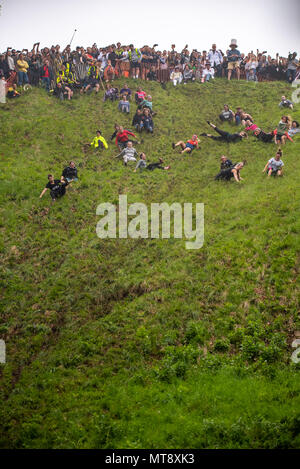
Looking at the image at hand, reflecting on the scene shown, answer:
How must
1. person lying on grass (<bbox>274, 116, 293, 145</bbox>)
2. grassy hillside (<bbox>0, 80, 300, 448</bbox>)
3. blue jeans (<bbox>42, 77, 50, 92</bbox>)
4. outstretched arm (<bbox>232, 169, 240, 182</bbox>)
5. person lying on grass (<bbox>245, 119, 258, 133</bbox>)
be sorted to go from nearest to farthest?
grassy hillside (<bbox>0, 80, 300, 448</bbox>), outstretched arm (<bbox>232, 169, 240, 182</bbox>), person lying on grass (<bbox>274, 116, 293, 145</bbox>), person lying on grass (<bbox>245, 119, 258, 133</bbox>), blue jeans (<bbox>42, 77, 50, 92</bbox>)

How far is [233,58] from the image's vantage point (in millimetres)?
35094

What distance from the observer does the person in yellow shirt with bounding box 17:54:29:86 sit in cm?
2685

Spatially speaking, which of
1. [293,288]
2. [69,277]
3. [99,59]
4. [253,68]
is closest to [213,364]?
[293,288]

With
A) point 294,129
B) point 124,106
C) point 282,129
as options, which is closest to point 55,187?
point 124,106

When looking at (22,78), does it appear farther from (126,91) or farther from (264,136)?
(264,136)

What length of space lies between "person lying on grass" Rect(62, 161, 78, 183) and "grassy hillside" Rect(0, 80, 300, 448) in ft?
1.60

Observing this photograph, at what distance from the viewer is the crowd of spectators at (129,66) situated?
27828 millimetres

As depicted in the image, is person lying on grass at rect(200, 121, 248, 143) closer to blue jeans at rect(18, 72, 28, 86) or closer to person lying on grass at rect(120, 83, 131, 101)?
person lying on grass at rect(120, 83, 131, 101)

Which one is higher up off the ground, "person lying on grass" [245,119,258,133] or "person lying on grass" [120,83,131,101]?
"person lying on grass" [120,83,131,101]

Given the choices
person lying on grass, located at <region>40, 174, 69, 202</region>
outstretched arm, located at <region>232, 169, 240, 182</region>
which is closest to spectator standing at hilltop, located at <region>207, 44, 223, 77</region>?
outstretched arm, located at <region>232, 169, 240, 182</region>

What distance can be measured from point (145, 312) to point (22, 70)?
23.8m

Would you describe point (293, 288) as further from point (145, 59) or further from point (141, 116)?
point (145, 59)
